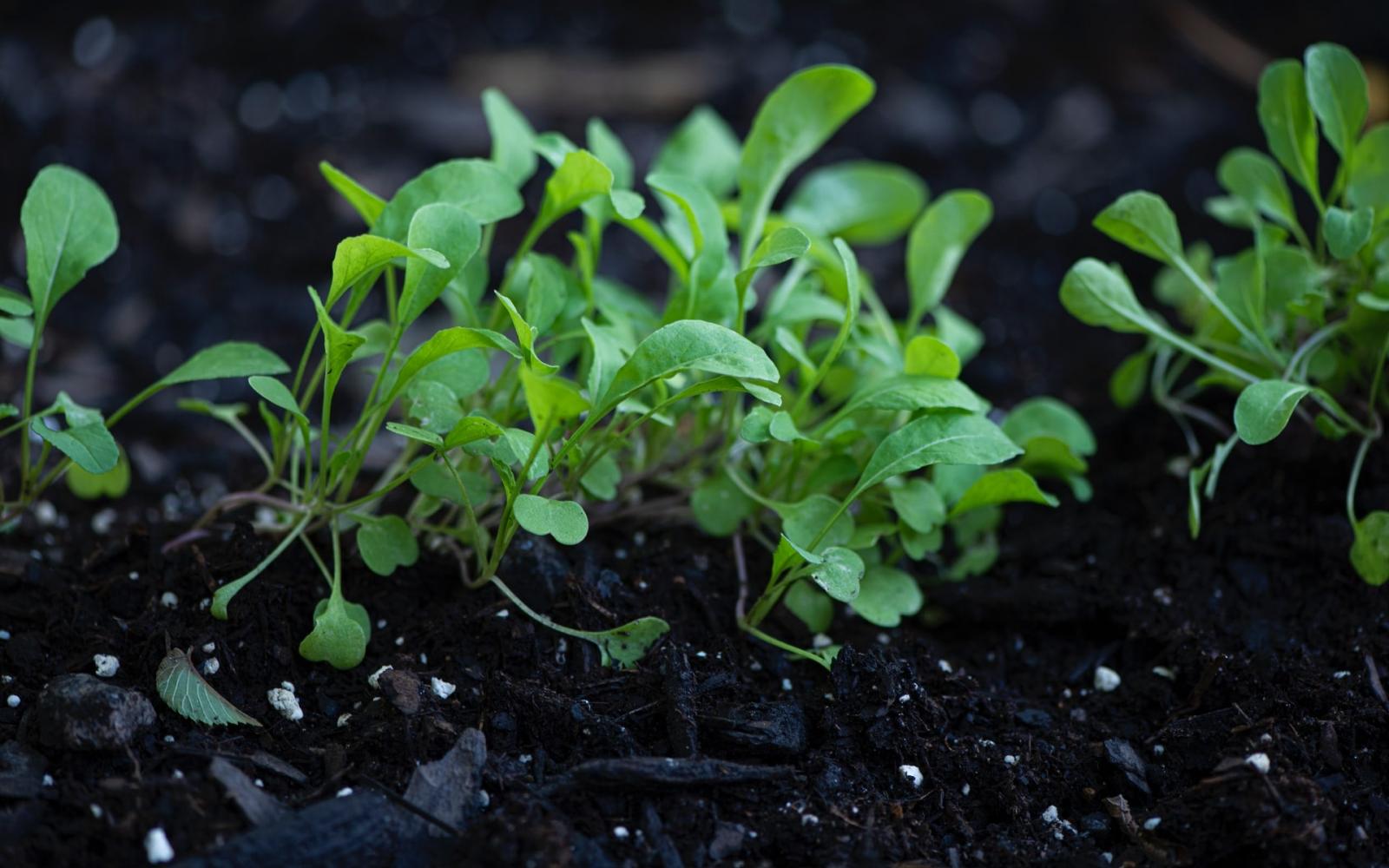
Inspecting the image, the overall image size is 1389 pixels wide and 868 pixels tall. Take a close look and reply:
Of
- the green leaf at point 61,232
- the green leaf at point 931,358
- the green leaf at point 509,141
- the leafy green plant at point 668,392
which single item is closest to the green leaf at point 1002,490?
the leafy green plant at point 668,392

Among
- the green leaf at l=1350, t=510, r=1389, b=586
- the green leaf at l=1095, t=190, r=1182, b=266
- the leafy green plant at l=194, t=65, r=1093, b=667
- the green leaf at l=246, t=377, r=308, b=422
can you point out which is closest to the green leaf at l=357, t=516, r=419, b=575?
the leafy green plant at l=194, t=65, r=1093, b=667

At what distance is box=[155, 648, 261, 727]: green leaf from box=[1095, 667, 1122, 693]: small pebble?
0.78 m

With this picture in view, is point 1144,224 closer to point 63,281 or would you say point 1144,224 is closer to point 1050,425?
point 1050,425

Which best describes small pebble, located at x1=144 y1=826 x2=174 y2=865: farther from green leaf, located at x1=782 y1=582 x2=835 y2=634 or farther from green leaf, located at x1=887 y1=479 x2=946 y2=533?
green leaf, located at x1=887 y1=479 x2=946 y2=533

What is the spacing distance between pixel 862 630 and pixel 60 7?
183 cm

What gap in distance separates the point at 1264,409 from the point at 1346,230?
215 mm

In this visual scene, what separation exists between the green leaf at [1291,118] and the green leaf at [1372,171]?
4cm

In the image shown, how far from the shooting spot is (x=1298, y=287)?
127cm

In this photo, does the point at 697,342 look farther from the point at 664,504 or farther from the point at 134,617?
the point at 134,617

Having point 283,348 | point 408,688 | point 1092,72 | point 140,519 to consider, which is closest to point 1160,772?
point 408,688

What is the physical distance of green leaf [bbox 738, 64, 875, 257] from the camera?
121cm

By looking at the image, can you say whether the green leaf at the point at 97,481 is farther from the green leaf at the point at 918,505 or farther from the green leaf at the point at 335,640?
the green leaf at the point at 918,505

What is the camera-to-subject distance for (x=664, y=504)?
1.27m

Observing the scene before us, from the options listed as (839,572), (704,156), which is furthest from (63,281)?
(839,572)
